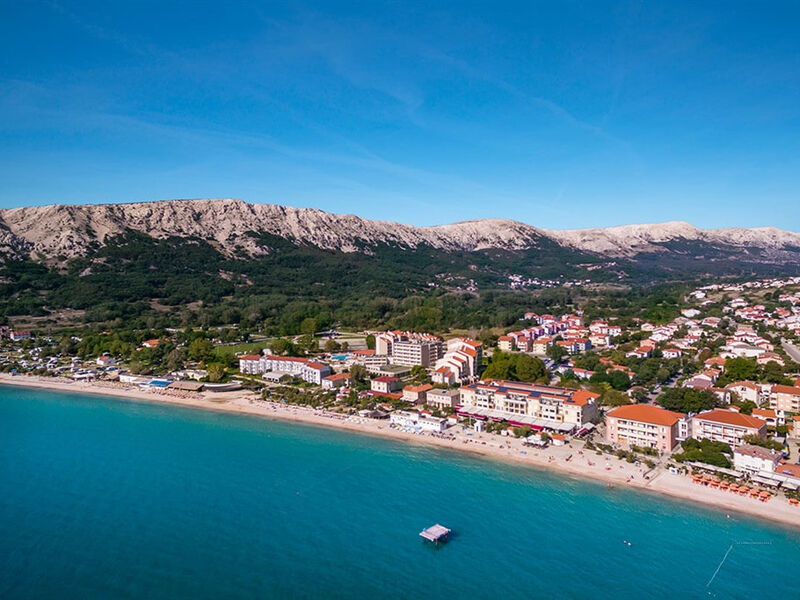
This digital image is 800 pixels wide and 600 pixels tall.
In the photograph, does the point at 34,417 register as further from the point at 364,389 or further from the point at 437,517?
the point at 437,517

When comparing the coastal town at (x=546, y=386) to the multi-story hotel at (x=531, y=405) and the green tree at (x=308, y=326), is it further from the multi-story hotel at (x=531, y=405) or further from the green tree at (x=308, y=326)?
the green tree at (x=308, y=326)

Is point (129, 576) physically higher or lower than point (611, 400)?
lower

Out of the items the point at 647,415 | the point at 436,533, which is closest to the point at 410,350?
the point at 647,415

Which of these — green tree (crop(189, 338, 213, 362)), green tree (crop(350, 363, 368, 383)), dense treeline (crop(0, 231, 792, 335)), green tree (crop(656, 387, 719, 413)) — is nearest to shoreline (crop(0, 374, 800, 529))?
green tree (crop(350, 363, 368, 383))

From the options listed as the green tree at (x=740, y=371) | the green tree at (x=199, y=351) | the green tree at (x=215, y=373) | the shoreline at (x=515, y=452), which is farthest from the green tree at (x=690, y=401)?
the green tree at (x=199, y=351)

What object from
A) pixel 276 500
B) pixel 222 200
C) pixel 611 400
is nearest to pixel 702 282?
pixel 611 400
